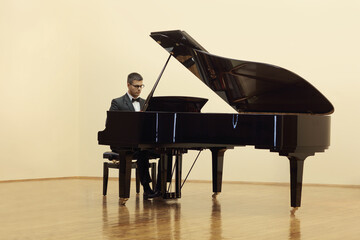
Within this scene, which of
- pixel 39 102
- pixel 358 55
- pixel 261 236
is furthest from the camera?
pixel 39 102

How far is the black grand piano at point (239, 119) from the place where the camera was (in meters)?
4.61

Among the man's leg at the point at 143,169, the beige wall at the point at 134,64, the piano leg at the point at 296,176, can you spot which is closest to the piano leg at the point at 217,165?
the man's leg at the point at 143,169

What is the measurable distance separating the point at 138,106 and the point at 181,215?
1487mm

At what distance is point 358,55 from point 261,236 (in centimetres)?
398

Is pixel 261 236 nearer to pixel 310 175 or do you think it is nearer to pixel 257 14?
pixel 310 175

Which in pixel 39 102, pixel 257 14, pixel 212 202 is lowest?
pixel 212 202

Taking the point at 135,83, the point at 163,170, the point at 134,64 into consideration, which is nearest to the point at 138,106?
the point at 135,83

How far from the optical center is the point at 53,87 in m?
7.96

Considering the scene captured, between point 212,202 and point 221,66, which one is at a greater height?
point 221,66

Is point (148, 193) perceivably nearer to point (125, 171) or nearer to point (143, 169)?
point (143, 169)

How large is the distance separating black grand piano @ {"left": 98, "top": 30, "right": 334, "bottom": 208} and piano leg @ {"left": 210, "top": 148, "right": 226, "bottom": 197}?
776 mm

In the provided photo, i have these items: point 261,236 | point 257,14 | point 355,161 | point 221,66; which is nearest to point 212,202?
point 221,66

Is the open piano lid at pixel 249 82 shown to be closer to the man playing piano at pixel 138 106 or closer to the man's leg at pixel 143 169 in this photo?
the man playing piano at pixel 138 106

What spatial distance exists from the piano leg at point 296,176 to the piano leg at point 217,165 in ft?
3.92
